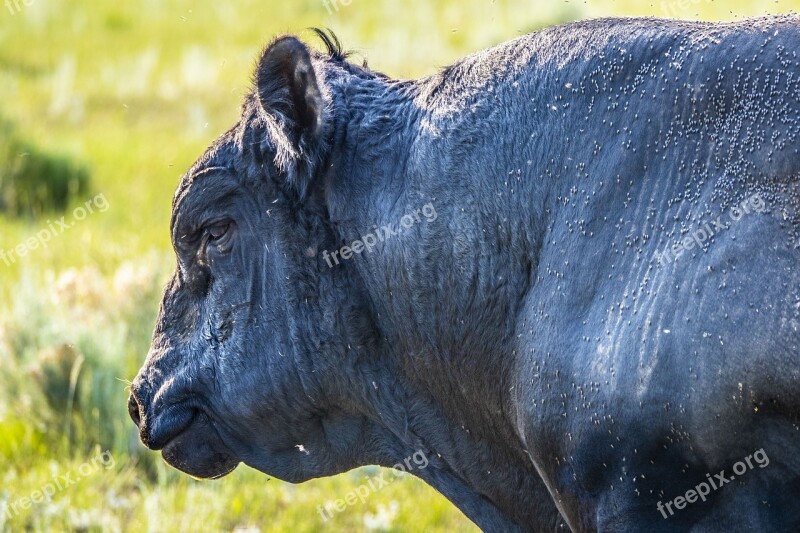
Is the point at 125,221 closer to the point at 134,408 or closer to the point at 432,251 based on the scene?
the point at 134,408

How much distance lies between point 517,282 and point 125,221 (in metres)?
8.19

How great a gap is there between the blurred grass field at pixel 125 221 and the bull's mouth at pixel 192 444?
1143 millimetres

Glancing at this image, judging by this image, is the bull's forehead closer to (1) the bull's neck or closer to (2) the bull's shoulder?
(1) the bull's neck

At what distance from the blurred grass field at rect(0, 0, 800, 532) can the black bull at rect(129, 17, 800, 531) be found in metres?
0.67

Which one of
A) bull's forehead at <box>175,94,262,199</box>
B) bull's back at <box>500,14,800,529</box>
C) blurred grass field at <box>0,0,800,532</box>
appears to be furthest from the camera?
blurred grass field at <box>0,0,800,532</box>

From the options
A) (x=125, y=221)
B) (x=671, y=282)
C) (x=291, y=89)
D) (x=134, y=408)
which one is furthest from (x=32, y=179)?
(x=671, y=282)

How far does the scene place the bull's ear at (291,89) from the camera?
144 inches

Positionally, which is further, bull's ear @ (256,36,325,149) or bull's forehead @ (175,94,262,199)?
bull's forehead @ (175,94,262,199)

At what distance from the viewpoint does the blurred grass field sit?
5.82 m

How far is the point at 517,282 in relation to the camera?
3.39 m

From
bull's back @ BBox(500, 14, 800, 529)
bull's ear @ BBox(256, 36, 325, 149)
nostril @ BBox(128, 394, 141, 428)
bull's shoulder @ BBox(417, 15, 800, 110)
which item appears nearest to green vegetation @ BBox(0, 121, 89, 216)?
nostril @ BBox(128, 394, 141, 428)

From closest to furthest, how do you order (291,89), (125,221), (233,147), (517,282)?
(517,282) → (291,89) → (233,147) → (125,221)

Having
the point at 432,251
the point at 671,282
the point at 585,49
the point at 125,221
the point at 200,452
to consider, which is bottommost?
the point at 671,282

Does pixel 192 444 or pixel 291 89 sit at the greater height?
pixel 291 89
